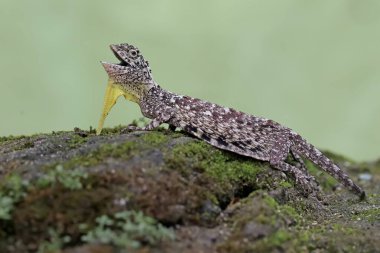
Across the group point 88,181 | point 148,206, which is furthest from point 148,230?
point 88,181

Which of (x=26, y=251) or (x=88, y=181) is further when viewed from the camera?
(x=88, y=181)

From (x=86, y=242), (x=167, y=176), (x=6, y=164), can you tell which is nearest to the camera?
(x=86, y=242)

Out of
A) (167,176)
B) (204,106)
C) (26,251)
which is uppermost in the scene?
(204,106)

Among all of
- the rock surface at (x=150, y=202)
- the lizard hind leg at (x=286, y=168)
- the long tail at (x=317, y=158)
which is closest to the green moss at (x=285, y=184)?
the rock surface at (x=150, y=202)

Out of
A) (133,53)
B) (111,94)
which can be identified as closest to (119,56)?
(133,53)

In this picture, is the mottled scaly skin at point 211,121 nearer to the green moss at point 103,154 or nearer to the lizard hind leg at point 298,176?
the lizard hind leg at point 298,176

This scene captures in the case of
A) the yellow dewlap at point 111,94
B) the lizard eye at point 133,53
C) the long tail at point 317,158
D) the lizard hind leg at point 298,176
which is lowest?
the lizard hind leg at point 298,176

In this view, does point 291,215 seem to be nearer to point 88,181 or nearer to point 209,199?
point 209,199
